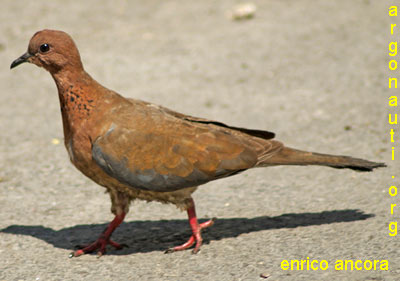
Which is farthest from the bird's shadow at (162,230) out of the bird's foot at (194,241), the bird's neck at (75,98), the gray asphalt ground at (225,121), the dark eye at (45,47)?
the dark eye at (45,47)

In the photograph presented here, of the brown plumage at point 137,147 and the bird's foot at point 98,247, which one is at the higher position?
the brown plumage at point 137,147

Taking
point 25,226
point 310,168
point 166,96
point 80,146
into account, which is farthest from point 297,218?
point 166,96

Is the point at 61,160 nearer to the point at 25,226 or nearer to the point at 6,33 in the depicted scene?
the point at 25,226

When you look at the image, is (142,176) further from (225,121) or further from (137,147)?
(225,121)

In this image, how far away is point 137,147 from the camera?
16.3 ft

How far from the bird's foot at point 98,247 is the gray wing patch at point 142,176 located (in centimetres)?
61

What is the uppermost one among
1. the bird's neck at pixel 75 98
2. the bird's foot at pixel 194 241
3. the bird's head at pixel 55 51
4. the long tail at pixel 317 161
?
the bird's head at pixel 55 51

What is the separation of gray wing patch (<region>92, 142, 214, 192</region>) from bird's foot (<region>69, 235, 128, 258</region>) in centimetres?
61

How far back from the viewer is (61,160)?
728cm

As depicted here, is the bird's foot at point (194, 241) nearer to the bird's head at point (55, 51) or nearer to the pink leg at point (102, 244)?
the pink leg at point (102, 244)

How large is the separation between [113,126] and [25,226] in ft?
4.72

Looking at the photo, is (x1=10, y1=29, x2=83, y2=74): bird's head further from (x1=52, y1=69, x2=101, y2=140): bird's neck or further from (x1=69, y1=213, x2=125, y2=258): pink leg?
(x1=69, y1=213, x2=125, y2=258): pink leg

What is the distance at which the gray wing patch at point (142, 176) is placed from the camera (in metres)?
4.84

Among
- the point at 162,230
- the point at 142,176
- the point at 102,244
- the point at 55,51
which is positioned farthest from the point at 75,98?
the point at 162,230
